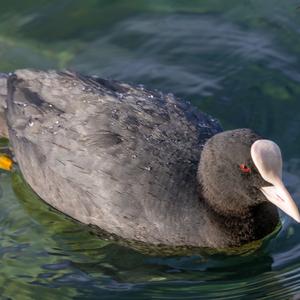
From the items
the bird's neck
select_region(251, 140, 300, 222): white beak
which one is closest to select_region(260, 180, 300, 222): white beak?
select_region(251, 140, 300, 222): white beak

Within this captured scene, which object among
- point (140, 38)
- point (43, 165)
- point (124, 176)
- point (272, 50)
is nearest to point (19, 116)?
point (43, 165)

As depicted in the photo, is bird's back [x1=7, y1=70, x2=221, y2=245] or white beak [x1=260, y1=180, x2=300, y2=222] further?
bird's back [x1=7, y1=70, x2=221, y2=245]

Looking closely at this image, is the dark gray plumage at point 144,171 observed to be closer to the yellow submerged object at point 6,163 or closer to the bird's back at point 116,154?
the bird's back at point 116,154

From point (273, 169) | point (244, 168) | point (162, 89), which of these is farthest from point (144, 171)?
point (162, 89)

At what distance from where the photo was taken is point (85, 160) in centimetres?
707

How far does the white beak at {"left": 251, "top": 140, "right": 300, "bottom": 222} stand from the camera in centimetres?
647

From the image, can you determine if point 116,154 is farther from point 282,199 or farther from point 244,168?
point 282,199

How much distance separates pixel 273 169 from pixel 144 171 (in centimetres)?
98

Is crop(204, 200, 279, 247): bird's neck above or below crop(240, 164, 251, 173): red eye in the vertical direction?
below

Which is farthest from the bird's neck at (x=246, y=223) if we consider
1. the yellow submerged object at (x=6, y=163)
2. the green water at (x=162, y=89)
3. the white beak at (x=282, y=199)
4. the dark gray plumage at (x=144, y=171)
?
the yellow submerged object at (x=6, y=163)

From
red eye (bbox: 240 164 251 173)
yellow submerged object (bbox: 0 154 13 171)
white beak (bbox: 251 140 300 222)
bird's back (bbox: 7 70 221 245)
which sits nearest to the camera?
white beak (bbox: 251 140 300 222)

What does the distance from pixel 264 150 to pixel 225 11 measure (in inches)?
134

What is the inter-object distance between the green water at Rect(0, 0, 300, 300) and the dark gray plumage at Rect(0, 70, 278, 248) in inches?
8.6

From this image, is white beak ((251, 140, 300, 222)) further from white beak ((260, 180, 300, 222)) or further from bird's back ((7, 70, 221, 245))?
bird's back ((7, 70, 221, 245))
